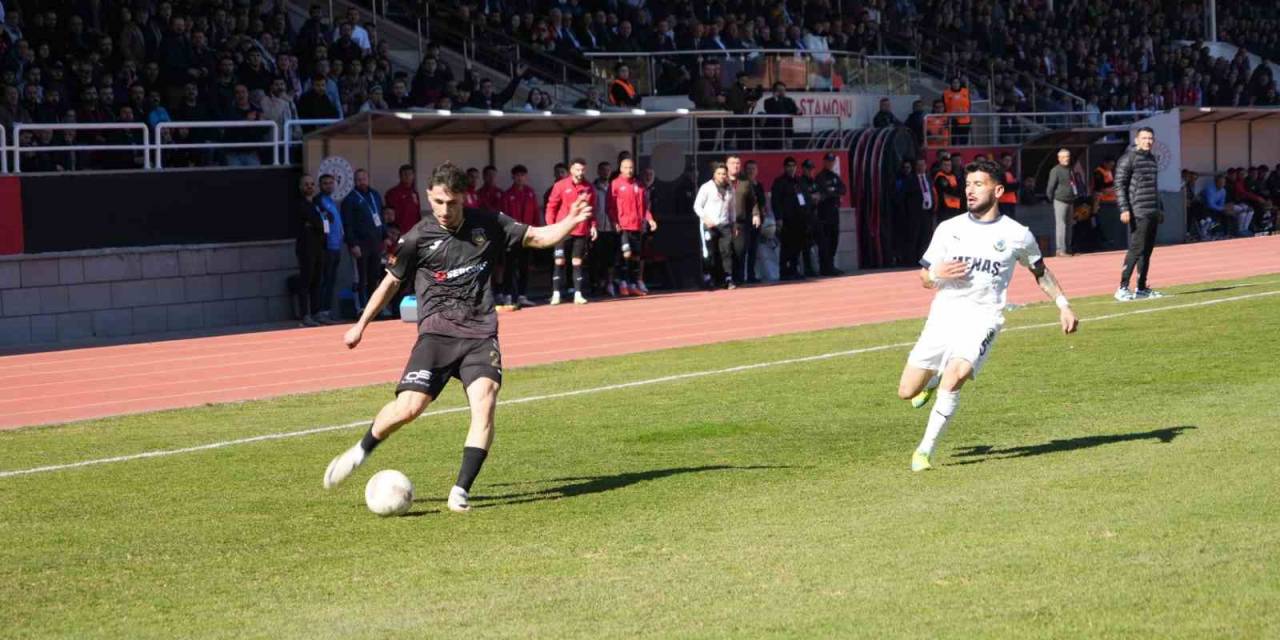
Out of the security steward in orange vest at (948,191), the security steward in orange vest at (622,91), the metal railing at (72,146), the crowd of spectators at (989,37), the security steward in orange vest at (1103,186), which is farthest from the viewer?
the security steward in orange vest at (1103,186)

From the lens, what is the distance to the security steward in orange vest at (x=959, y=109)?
3491 centimetres

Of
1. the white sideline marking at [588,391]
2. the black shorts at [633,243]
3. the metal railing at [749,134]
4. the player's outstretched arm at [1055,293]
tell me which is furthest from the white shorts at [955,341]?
the metal railing at [749,134]

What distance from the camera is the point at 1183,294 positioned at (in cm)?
2261

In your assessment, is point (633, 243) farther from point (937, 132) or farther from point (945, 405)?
point (945, 405)

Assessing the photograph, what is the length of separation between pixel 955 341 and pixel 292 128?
50.7 ft

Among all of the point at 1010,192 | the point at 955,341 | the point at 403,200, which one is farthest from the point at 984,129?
the point at 955,341

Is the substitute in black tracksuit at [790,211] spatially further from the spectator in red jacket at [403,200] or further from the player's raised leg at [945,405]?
the player's raised leg at [945,405]

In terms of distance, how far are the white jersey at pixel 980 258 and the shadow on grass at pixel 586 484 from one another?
160cm

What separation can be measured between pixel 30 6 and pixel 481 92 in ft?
23.3

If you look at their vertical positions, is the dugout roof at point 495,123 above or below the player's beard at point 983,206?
above

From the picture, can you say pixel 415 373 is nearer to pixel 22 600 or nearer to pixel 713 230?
pixel 22 600

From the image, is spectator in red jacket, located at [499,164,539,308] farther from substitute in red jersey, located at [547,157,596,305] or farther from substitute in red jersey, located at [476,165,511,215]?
substitute in red jersey, located at [547,157,596,305]

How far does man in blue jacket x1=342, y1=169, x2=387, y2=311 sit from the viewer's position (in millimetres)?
23188

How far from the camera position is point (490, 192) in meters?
24.6
